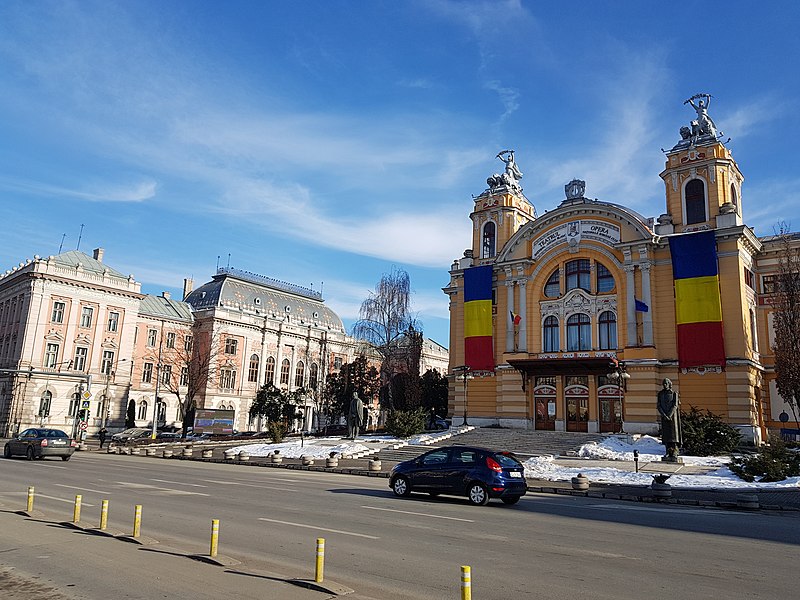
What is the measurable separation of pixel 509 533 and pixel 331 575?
4758mm

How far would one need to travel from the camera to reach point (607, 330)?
42438mm

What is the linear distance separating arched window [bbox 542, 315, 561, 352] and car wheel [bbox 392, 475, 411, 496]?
28513mm

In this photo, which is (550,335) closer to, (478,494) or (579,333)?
(579,333)

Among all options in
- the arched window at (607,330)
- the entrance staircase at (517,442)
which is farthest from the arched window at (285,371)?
the arched window at (607,330)

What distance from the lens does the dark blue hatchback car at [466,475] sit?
16391mm

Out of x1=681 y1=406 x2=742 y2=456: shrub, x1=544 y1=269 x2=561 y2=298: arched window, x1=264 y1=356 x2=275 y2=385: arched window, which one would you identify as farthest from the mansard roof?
x1=681 y1=406 x2=742 y2=456: shrub

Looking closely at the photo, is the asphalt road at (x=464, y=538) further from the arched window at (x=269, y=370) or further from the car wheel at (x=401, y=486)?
the arched window at (x=269, y=370)

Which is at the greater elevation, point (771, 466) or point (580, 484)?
point (771, 466)

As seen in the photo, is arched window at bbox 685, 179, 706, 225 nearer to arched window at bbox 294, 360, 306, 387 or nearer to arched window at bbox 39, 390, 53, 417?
arched window at bbox 294, 360, 306, 387

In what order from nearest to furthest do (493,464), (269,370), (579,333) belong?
1. (493,464)
2. (579,333)
3. (269,370)

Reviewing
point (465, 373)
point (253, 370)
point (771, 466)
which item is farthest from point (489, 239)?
point (253, 370)

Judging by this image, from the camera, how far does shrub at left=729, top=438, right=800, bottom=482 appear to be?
22.3 meters

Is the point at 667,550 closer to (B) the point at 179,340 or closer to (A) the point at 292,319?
(B) the point at 179,340

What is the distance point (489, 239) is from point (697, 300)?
17.9 m
